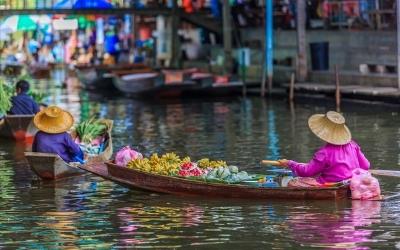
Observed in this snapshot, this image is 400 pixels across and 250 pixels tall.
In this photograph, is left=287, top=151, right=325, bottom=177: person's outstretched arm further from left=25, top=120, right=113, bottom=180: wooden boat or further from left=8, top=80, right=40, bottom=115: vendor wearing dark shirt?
left=8, top=80, right=40, bottom=115: vendor wearing dark shirt

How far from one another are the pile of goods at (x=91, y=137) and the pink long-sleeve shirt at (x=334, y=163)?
18.4 ft

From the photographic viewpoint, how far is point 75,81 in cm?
4966

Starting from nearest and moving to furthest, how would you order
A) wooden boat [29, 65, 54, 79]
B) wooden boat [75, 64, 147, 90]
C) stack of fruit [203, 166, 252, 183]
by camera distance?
stack of fruit [203, 166, 252, 183] → wooden boat [75, 64, 147, 90] → wooden boat [29, 65, 54, 79]

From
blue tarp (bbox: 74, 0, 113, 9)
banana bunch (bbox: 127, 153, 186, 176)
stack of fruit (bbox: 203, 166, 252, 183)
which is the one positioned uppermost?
blue tarp (bbox: 74, 0, 113, 9)

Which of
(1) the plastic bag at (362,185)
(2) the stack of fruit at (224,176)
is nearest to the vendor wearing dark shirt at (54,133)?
(2) the stack of fruit at (224,176)

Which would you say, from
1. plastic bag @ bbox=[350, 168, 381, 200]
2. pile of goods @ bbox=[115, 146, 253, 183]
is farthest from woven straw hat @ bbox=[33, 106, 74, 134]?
plastic bag @ bbox=[350, 168, 381, 200]

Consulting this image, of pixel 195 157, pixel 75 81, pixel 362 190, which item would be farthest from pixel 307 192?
pixel 75 81

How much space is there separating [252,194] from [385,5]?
23.4 meters

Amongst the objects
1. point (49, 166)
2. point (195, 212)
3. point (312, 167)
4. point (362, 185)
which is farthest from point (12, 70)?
point (362, 185)

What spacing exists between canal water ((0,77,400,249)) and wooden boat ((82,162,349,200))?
10 cm

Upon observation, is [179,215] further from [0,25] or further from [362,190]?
[0,25]

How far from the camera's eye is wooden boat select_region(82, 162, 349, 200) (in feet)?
42.6

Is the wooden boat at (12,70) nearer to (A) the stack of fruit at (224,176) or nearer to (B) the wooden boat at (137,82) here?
(B) the wooden boat at (137,82)

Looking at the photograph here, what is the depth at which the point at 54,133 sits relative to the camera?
619 inches
